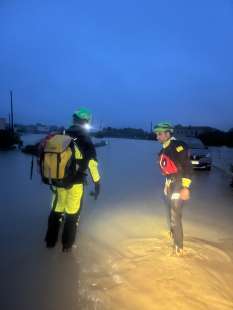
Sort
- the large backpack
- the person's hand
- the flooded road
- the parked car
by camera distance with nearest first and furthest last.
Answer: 1. the flooded road
2. the large backpack
3. the person's hand
4. the parked car

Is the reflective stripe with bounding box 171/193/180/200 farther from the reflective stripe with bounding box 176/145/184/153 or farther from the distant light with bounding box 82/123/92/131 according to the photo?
the distant light with bounding box 82/123/92/131

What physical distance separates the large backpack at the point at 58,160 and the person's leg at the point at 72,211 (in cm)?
23

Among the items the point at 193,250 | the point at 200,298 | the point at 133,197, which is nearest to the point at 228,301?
the point at 200,298

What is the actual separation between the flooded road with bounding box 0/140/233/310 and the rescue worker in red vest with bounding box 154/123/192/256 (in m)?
0.51

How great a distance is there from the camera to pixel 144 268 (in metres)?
4.96

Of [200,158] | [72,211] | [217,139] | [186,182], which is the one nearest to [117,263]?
[72,211]

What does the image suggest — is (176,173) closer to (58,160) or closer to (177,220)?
(177,220)

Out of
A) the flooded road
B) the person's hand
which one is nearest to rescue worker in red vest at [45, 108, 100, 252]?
the flooded road

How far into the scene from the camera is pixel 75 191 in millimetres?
5355

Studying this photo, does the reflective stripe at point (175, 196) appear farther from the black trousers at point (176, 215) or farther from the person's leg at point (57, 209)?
the person's leg at point (57, 209)

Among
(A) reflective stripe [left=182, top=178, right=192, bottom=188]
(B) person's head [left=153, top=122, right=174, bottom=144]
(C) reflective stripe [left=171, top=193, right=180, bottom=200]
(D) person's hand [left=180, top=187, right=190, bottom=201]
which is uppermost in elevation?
(B) person's head [left=153, top=122, right=174, bottom=144]

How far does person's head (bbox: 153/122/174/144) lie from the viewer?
17.6 feet

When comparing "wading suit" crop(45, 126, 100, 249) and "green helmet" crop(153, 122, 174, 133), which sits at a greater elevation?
"green helmet" crop(153, 122, 174, 133)

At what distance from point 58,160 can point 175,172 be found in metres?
1.66
